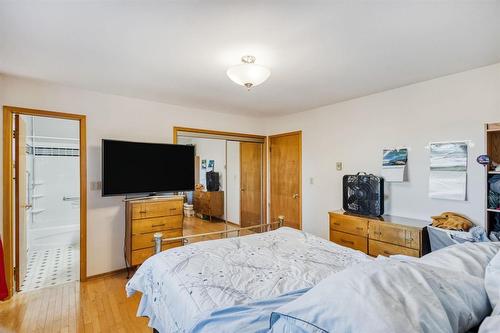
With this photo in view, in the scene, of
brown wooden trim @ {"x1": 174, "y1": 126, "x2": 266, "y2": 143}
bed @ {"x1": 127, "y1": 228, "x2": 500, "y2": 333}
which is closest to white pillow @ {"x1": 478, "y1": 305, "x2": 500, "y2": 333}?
bed @ {"x1": 127, "y1": 228, "x2": 500, "y2": 333}

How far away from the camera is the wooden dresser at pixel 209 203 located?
15.2ft

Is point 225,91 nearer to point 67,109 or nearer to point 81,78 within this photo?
point 81,78

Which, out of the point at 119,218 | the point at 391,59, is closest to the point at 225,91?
the point at 391,59

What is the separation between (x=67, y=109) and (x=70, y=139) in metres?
2.74

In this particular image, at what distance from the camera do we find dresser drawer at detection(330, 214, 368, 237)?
2959mm

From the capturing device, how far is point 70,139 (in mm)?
5301

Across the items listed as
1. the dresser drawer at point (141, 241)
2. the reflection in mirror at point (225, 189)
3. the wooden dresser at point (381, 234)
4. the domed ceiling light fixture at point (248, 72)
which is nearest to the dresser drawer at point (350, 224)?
the wooden dresser at point (381, 234)

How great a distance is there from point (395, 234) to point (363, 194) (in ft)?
2.02

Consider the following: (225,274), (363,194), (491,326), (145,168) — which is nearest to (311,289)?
(491,326)

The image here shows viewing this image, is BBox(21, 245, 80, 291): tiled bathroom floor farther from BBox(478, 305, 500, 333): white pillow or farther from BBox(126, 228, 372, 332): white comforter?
BBox(478, 305, 500, 333): white pillow

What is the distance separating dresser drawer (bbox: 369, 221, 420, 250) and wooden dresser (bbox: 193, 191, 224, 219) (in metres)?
2.64

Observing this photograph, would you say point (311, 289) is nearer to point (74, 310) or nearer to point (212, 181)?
point (74, 310)

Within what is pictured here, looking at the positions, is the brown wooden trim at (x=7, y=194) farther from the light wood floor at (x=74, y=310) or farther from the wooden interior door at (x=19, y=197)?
the light wood floor at (x=74, y=310)

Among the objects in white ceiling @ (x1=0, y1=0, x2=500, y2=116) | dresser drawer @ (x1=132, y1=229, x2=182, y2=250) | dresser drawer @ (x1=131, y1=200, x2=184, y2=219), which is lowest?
Result: dresser drawer @ (x1=132, y1=229, x2=182, y2=250)
